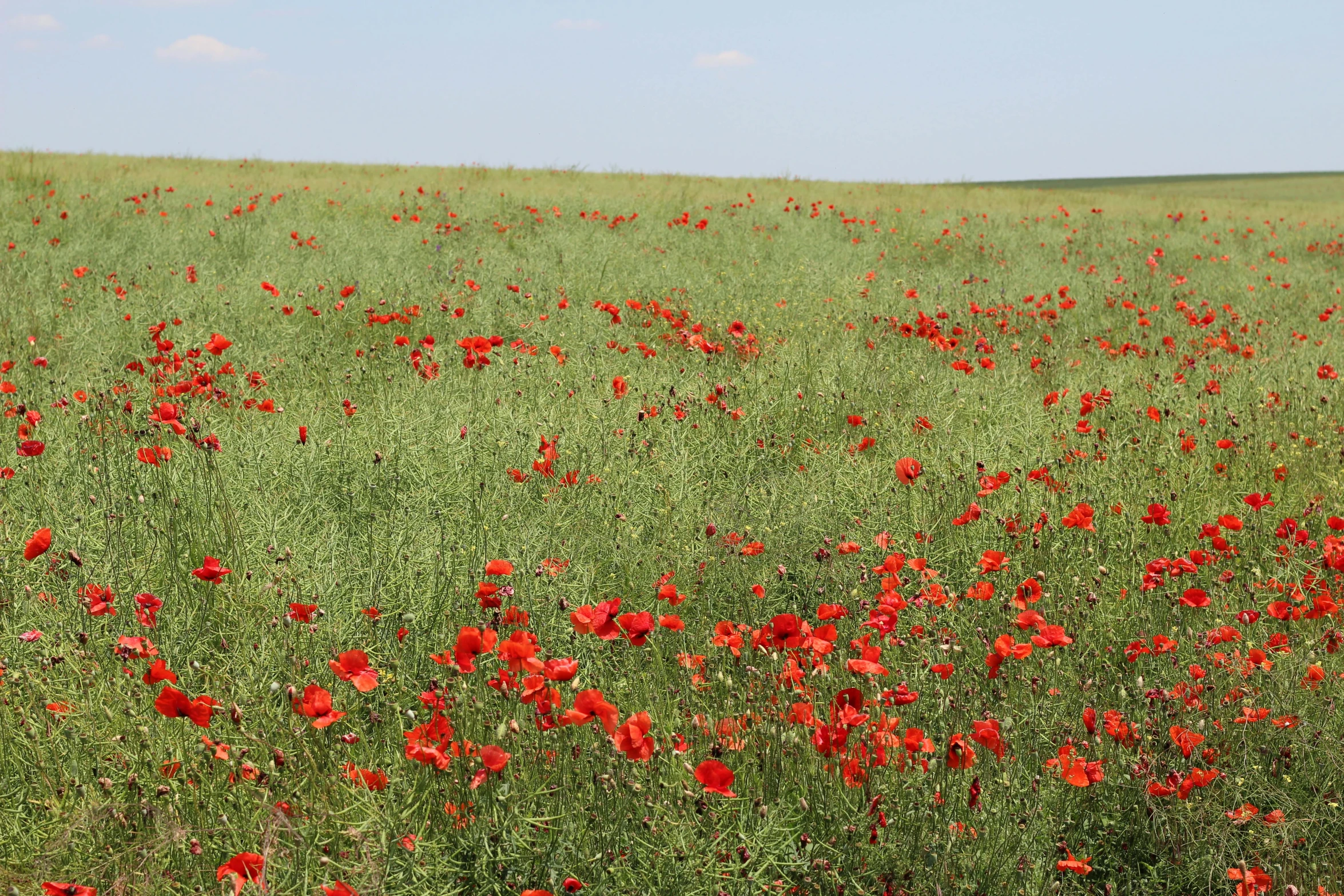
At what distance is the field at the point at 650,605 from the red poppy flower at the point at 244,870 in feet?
0.08

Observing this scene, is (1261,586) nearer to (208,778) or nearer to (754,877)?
(754,877)

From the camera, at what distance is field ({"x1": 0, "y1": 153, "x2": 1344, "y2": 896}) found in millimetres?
1678

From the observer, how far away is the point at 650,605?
2.64m

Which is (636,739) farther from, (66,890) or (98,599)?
(98,599)

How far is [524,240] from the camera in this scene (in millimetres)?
8984

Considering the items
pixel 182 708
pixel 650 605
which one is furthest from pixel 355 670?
pixel 650 605

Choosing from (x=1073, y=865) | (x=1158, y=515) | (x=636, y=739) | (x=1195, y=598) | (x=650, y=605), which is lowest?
(x=1073, y=865)

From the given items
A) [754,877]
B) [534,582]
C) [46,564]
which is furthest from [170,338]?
[754,877]

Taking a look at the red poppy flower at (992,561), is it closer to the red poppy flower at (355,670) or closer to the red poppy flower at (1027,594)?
the red poppy flower at (1027,594)

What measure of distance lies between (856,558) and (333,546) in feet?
5.60

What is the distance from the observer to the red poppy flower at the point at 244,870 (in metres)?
1.39

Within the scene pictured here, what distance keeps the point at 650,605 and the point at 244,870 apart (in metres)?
1.36

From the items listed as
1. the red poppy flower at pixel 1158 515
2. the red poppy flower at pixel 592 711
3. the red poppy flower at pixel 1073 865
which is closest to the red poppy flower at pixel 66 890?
the red poppy flower at pixel 592 711

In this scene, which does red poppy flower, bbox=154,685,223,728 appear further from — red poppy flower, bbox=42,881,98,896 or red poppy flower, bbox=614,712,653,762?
red poppy flower, bbox=614,712,653,762
